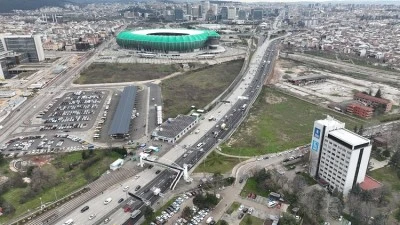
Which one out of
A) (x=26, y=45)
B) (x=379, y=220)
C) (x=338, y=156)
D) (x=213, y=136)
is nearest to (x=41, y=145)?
(x=213, y=136)

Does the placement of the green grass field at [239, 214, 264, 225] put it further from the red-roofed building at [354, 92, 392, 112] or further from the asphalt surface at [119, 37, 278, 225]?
the red-roofed building at [354, 92, 392, 112]

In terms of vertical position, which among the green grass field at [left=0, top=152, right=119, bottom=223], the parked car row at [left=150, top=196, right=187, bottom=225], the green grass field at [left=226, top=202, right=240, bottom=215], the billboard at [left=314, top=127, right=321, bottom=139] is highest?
the billboard at [left=314, top=127, right=321, bottom=139]

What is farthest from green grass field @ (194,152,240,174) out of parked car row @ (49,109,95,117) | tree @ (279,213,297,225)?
parked car row @ (49,109,95,117)

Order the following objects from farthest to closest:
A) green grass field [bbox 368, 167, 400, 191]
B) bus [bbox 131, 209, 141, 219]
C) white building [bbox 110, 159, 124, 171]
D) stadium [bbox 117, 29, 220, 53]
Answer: stadium [bbox 117, 29, 220, 53] < white building [bbox 110, 159, 124, 171] < green grass field [bbox 368, 167, 400, 191] < bus [bbox 131, 209, 141, 219]

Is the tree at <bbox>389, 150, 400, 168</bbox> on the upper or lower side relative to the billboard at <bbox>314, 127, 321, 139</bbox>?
lower

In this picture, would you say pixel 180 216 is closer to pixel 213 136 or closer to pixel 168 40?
pixel 213 136
